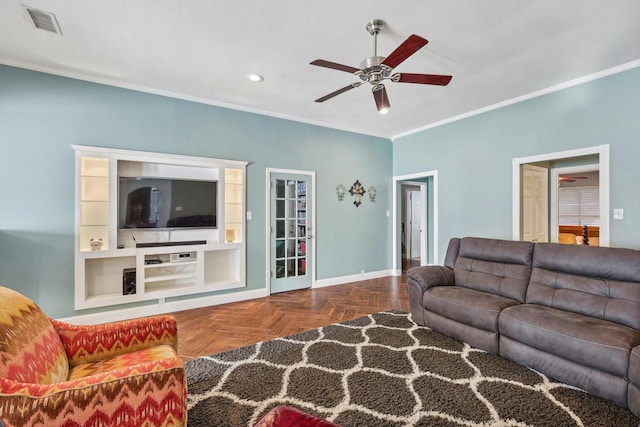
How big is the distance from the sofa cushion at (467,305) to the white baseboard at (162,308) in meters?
2.49

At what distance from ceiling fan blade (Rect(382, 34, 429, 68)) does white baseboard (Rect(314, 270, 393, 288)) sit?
3614mm

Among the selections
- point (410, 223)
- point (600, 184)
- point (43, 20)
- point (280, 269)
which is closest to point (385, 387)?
point (280, 269)

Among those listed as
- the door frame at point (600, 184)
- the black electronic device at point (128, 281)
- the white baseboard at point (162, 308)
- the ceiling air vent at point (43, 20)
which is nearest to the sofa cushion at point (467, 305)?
the door frame at point (600, 184)

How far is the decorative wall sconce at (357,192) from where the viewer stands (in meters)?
5.36

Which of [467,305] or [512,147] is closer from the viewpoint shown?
[467,305]

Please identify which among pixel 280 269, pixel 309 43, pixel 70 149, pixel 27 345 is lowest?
pixel 280 269

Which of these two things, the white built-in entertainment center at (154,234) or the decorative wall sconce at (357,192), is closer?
the white built-in entertainment center at (154,234)

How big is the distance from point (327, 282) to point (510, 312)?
3.01m

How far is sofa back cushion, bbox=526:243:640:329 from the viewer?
2.22m

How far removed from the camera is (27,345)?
4.23 ft

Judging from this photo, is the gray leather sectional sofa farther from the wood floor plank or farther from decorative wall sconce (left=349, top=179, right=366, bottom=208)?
decorative wall sconce (left=349, top=179, right=366, bottom=208)

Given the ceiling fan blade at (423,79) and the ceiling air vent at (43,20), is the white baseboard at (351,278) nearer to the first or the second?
the ceiling fan blade at (423,79)

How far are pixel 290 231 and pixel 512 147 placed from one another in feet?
11.3

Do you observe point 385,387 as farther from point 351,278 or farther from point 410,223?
point 410,223
